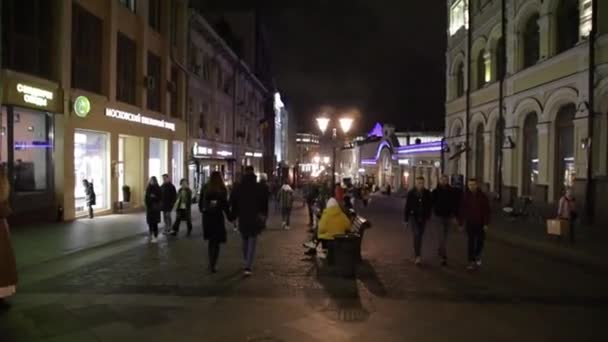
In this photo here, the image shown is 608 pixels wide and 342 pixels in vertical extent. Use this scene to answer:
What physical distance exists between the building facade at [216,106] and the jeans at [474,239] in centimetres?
2220

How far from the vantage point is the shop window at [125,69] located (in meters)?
23.1

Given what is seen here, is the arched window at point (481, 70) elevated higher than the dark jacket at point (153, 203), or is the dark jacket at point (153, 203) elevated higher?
the arched window at point (481, 70)

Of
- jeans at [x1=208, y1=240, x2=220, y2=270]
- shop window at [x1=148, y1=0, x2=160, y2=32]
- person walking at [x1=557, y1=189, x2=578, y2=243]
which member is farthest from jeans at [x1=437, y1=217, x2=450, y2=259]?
shop window at [x1=148, y1=0, x2=160, y2=32]

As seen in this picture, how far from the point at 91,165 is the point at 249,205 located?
44.5ft

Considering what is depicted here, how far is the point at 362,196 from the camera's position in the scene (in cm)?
2925

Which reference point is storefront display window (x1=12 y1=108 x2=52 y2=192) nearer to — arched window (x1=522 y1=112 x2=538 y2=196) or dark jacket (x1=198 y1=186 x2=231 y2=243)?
dark jacket (x1=198 y1=186 x2=231 y2=243)

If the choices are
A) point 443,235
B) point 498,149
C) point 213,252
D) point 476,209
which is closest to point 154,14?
point 498,149

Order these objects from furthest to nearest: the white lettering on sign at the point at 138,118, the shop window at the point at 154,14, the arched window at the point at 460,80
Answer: the arched window at the point at 460,80
the shop window at the point at 154,14
the white lettering on sign at the point at 138,118

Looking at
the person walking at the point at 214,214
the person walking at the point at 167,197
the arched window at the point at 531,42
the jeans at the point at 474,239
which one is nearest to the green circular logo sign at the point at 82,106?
the person walking at the point at 167,197

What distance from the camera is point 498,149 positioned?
92.4 feet

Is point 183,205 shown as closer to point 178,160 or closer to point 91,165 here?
point 91,165

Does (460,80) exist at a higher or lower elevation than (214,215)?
higher

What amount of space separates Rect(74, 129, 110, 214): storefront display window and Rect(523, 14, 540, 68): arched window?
17.9 meters

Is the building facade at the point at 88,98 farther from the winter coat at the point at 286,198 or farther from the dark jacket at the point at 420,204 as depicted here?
the dark jacket at the point at 420,204
